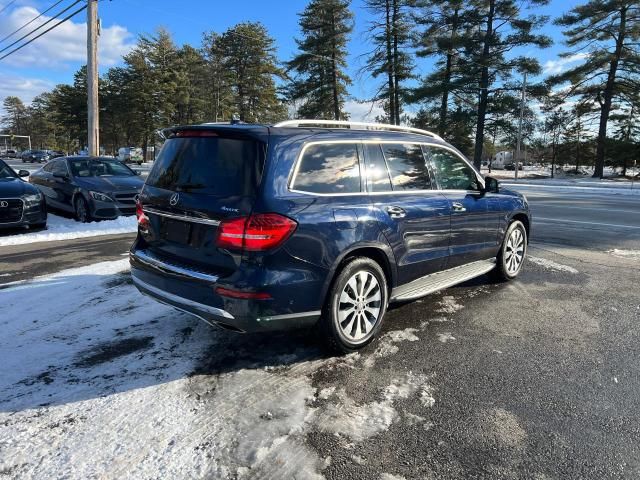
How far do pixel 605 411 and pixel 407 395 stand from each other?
126cm

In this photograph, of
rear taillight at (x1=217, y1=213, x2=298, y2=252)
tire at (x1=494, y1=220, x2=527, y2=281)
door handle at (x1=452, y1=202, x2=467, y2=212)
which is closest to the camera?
rear taillight at (x1=217, y1=213, x2=298, y2=252)

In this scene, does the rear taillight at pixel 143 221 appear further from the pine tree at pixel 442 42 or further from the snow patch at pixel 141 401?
the pine tree at pixel 442 42

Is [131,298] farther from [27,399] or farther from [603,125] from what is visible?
[603,125]

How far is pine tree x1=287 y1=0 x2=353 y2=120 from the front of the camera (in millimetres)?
41062

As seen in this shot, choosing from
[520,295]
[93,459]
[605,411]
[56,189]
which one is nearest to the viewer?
[93,459]

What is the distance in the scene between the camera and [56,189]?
11.0 m

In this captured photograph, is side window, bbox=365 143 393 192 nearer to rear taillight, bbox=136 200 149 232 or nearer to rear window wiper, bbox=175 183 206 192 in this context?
rear window wiper, bbox=175 183 206 192

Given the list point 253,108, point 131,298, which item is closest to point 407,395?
point 131,298

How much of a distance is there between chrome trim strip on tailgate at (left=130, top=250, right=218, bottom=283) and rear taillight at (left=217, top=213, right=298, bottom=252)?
0.97ft

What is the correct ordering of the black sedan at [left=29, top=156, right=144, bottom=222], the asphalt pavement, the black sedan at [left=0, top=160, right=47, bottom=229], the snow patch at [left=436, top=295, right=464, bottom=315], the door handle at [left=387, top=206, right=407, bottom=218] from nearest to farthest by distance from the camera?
the asphalt pavement < the door handle at [left=387, top=206, right=407, bottom=218] < the snow patch at [left=436, top=295, right=464, bottom=315] < the black sedan at [left=0, top=160, right=47, bottom=229] < the black sedan at [left=29, top=156, right=144, bottom=222]

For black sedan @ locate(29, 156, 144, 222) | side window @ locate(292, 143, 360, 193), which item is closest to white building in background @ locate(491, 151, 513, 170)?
black sedan @ locate(29, 156, 144, 222)

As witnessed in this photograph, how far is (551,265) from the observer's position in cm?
681

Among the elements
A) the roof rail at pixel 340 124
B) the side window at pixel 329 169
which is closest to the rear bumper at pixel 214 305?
the side window at pixel 329 169

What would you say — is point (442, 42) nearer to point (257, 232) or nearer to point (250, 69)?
point (250, 69)
